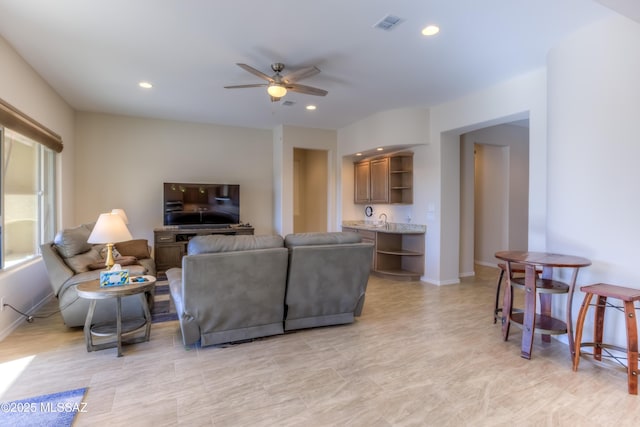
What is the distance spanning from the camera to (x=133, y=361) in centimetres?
264

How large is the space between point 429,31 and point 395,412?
3.09m

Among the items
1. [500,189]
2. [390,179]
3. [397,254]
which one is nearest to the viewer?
[397,254]

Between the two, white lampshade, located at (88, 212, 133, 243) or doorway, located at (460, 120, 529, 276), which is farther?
doorway, located at (460, 120, 529, 276)

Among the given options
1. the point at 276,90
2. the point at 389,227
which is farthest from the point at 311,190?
the point at 276,90

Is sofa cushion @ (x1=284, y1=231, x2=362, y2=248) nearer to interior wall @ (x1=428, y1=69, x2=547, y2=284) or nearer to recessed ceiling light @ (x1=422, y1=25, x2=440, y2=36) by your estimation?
recessed ceiling light @ (x1=422, y1=25, x2=440, y2=36)

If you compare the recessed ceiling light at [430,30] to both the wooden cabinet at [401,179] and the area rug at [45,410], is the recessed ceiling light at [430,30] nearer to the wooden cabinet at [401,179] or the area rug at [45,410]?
the wooden cabinet at [401,179]

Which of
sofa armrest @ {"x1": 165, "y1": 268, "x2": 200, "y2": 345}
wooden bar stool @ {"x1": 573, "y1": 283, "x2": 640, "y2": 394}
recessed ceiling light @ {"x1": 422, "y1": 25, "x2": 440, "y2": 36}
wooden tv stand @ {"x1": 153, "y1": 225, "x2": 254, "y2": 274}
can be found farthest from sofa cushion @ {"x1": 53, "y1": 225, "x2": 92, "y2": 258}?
wooden bar stool @ {"x1": 573, "y1": 283, "x2": 640, "y2": 394}

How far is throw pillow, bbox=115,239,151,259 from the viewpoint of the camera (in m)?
4.72

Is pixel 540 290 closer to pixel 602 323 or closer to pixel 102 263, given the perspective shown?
pixel 602 323

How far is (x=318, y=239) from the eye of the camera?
123 inches

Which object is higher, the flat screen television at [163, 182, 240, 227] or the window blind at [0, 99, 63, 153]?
the window blind at [0, 99, 63, 153]

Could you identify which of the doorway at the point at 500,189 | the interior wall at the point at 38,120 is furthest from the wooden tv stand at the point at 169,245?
the doorway at the point at 500,189

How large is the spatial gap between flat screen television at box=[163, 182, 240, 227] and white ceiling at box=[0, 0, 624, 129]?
5.76 feet

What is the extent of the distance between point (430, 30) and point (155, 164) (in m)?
5.29
